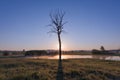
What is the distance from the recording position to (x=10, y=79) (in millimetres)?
15680

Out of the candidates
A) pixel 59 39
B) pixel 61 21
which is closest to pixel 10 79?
pixel 59 39

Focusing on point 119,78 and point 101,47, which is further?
point 101,47

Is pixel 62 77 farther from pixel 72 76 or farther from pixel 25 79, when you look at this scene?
pixel 25 79

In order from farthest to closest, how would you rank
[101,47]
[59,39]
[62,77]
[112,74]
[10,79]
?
[101,47], [59,39], [112,74], [62,77], [10,79]

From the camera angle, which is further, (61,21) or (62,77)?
(61,21)

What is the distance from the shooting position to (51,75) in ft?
56.8

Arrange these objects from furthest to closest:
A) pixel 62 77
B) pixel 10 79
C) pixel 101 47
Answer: pixel 101 47
pixel 62 77
pixel 10 79

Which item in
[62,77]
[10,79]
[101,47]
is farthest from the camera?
[101,47]

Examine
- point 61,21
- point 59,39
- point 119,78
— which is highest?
point 61,21

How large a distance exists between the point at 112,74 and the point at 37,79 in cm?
662

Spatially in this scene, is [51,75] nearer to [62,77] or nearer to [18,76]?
[62,77]

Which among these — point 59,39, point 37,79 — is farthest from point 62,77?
point 59,39

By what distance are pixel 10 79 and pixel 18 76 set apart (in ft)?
2.17

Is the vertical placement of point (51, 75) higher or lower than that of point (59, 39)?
lower
